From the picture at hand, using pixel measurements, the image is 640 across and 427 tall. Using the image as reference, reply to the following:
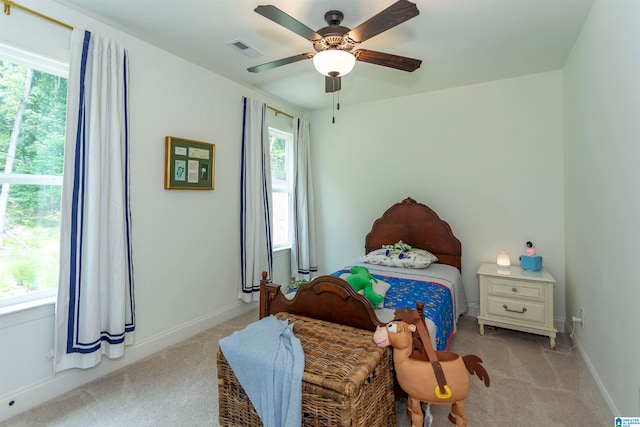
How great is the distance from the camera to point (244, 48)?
268cm

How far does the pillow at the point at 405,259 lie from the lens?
10.6 ft

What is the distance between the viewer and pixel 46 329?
6.68ft

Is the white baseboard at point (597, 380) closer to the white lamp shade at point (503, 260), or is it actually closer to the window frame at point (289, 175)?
the white lamp shade at point (503, 260)

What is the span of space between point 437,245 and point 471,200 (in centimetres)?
64

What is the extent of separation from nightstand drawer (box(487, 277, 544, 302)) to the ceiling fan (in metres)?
2.14

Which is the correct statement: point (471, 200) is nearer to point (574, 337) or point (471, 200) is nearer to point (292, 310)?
point (574, 337)

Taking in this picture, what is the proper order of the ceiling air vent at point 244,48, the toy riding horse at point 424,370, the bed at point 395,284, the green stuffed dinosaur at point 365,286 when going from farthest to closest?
1. the ceiling air vent at point 244,48
2. the green stuffed dinosaur at point 365,286
3. the bed at point 395,284
4. the toy riding horse at point 424,370

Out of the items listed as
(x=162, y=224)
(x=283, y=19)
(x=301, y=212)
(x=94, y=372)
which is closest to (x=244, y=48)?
(x=283, y=19)

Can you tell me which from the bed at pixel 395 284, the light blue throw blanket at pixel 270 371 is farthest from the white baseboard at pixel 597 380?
the light blue throw blanket at pixel 270 371

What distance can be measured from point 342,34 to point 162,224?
84.4 inches

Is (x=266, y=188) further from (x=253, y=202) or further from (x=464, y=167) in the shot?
(x=464, y=167)

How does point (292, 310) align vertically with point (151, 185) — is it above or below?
below

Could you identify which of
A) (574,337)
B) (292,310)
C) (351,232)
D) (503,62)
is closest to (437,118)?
(503,62)

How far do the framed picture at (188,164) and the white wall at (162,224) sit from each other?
0.24ft
